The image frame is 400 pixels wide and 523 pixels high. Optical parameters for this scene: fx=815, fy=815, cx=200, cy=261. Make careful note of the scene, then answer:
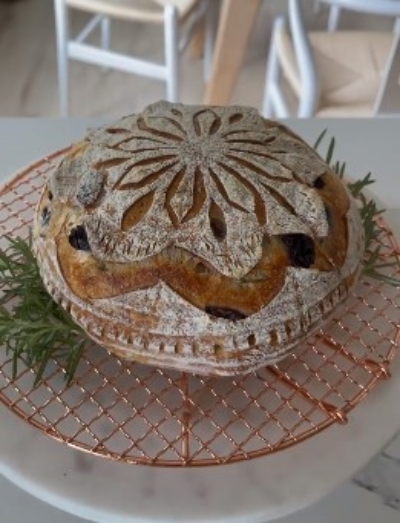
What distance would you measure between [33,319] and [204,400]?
5.4 inches

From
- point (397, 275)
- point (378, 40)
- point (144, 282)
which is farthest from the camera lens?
point (378, 40)

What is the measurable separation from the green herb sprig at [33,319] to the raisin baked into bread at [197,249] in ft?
0.09

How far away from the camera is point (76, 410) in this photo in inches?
22.4

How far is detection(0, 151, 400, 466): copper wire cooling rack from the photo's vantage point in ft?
1.81

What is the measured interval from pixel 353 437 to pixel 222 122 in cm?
24

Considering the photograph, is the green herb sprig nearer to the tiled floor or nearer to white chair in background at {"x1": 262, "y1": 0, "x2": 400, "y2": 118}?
white chair in background at {"x1": 262, "y1": 0, "x2": 400, "y2": 118}

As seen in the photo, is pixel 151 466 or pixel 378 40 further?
pixel 378 40

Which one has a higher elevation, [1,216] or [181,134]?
[181,134]

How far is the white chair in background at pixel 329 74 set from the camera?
44.1 inches

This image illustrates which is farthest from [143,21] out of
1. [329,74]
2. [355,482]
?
[355,482]

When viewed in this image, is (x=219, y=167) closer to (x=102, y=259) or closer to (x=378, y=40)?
(x=102, y=259)

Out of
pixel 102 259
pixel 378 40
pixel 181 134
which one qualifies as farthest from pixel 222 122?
pixel 378 40

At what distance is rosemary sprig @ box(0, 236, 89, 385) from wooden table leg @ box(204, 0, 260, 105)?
86 cm

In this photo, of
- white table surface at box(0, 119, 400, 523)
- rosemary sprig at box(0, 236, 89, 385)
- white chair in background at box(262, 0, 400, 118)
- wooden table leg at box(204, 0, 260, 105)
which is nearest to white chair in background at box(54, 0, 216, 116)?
wooden table leg at box(204, 0, 260, 105)
